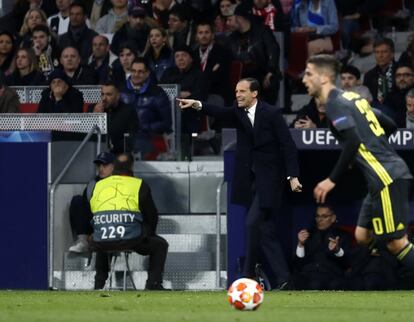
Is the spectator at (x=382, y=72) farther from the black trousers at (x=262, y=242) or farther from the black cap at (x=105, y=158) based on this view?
the black cap at (x=105, y=158)

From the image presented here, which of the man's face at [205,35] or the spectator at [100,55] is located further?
the spectator at [100,55]

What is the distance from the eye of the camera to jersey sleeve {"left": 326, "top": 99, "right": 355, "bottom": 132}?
1030 centimetres

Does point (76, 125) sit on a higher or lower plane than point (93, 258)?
higher

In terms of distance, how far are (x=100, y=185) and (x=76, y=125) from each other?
1644 millimetres

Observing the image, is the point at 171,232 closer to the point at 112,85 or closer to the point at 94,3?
the point at 112,85

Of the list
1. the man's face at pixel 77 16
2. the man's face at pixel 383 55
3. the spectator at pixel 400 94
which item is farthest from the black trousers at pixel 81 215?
the man's face at pixel 77 16

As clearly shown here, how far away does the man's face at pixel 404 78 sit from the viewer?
54.0ft

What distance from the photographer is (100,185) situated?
49.5ft

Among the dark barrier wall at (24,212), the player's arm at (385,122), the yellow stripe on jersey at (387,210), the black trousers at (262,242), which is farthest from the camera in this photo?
the dark barrier wall at (24,212)

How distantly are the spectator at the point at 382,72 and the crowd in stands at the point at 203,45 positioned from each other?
1 centimetres

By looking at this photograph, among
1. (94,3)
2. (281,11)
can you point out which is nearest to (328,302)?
(281,11)

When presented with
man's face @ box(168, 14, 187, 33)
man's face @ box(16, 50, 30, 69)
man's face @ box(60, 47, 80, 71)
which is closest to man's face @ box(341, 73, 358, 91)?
man's face @ box(168, 14, 187, 33)

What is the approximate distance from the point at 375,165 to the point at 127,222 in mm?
4676

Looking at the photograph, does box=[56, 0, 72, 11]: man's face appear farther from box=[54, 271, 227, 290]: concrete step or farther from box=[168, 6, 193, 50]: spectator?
box=[54, 271, 227, 290]: concrete step
